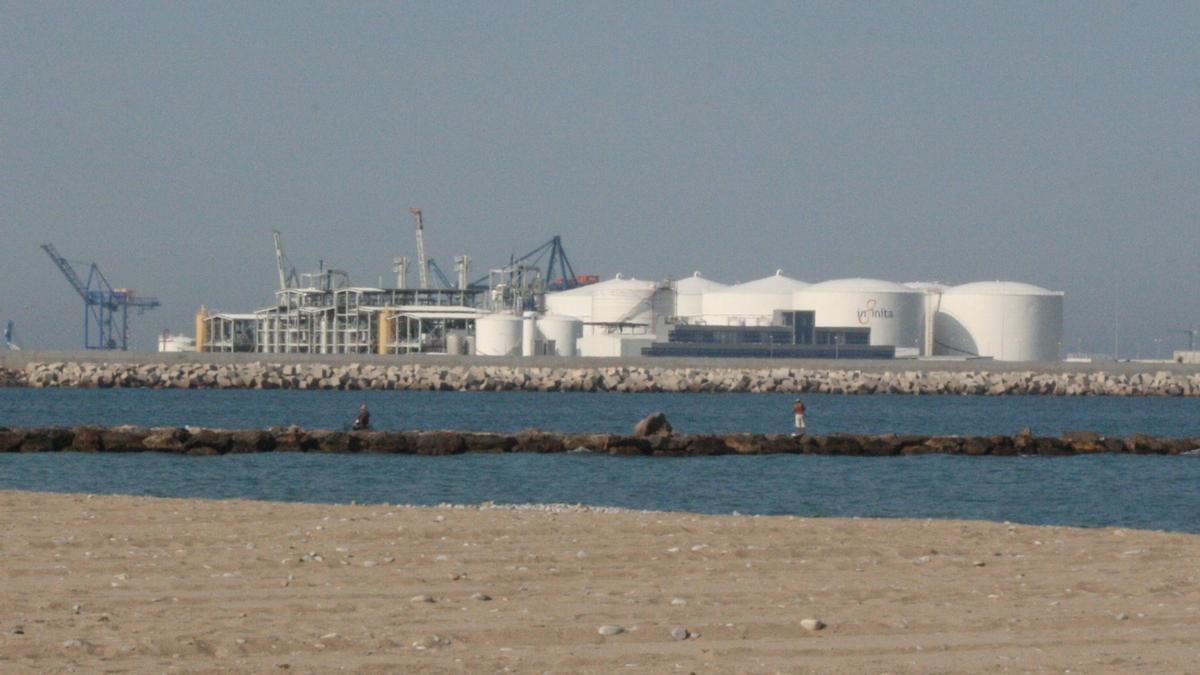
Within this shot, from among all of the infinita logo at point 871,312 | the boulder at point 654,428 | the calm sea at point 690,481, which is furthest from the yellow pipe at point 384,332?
the boulder at point 654,428

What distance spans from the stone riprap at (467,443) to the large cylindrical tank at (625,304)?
72253 millimetres

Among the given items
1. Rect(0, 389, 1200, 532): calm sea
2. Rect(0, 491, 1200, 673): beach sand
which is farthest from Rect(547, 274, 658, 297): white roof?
Rect(0, 491, 1200, 673): beach sand

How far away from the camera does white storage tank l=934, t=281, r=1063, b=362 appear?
101m

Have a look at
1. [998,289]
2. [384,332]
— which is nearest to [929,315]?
[998,289]

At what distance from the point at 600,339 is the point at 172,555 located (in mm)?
86628

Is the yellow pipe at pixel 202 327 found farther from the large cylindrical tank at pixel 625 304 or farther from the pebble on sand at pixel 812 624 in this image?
the pebble on sand at pixel 812 624

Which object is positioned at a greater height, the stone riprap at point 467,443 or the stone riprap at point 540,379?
the stone riprap at point 540,379

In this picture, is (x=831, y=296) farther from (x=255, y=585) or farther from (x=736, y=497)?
(x=255, y=585)

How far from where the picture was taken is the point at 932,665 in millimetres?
8500

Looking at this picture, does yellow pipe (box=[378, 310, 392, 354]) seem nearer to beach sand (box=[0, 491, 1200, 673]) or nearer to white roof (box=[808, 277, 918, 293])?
white roof (box=[808, 277, 918, 293])

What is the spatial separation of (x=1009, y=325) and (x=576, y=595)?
9435 cm

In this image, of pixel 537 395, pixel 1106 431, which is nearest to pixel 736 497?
pixel 1106 431

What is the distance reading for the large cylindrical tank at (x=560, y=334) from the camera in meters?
98.9

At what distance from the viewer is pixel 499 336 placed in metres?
96.1
